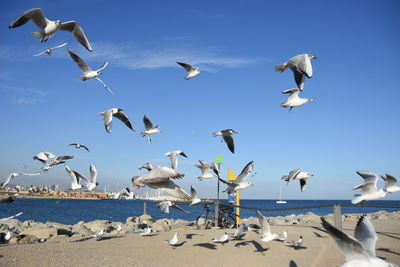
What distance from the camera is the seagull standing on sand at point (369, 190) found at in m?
6.63

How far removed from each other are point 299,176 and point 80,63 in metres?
5.96

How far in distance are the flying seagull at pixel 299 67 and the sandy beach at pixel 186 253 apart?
366 cm

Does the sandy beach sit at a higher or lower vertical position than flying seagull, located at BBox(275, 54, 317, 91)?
lower

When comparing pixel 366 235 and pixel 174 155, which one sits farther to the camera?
pixel 174 155

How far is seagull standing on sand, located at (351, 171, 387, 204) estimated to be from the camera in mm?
6633

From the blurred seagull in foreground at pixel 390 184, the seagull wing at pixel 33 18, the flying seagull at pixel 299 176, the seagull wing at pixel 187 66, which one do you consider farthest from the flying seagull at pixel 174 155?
the blurred seagull in foreground at pixel 390 184

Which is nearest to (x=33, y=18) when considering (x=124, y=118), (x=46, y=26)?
(x=46, y=26)

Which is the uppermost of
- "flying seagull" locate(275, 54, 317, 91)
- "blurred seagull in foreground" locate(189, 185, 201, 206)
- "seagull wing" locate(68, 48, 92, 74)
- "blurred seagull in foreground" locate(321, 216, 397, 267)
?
"seagull wing" locate(68, 48, 92, 74)

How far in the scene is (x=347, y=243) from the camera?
179 inches

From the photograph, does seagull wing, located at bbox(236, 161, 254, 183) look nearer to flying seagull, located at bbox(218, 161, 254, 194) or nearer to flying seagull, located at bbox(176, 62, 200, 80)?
flying seagull, located at bbox(218, 161, 254, 194)

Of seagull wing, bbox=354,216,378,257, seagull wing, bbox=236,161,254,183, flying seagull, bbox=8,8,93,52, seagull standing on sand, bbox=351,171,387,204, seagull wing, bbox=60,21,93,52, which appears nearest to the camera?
seagull wing, bbox=354,216,378,257

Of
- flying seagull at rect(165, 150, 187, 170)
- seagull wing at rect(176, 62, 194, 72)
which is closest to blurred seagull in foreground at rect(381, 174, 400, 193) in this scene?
flying seagull at rect(165, 150, 187, 170)

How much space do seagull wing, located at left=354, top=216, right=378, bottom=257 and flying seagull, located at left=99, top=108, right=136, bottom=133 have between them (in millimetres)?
5754

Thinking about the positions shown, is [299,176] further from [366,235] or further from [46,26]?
[46,26]
